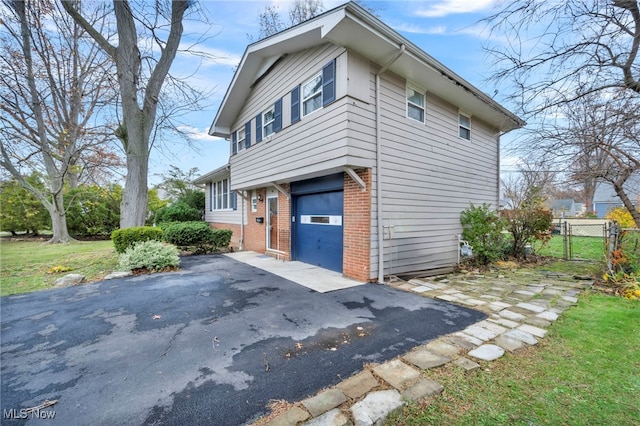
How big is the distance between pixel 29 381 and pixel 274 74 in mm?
8526

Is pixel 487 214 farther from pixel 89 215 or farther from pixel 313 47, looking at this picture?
pixel 89 215

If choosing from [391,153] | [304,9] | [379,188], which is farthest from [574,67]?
[304,9]

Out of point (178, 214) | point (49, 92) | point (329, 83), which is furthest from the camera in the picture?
point (178, 214)

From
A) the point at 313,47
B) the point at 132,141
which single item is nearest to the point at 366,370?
the point at 313,47

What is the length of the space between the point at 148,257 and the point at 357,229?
5.74 m

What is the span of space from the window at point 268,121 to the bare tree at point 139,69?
3.73 metres

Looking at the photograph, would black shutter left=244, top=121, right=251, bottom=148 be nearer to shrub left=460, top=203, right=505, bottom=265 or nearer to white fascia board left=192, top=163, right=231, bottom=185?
white fascia board left=192, top=163, right=231, bottom=185

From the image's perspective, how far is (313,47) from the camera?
21.5 feet

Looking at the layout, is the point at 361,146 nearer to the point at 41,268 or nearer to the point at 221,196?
the point at 41,268

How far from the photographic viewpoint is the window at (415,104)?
679 centimetres

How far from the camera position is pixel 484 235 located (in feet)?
24.1

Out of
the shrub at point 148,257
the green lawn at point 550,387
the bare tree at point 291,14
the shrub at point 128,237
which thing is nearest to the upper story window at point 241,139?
the shrub at point 128,237

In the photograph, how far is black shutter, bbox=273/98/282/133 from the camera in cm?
785

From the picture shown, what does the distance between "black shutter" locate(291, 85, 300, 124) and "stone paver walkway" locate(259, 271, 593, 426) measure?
496cm
